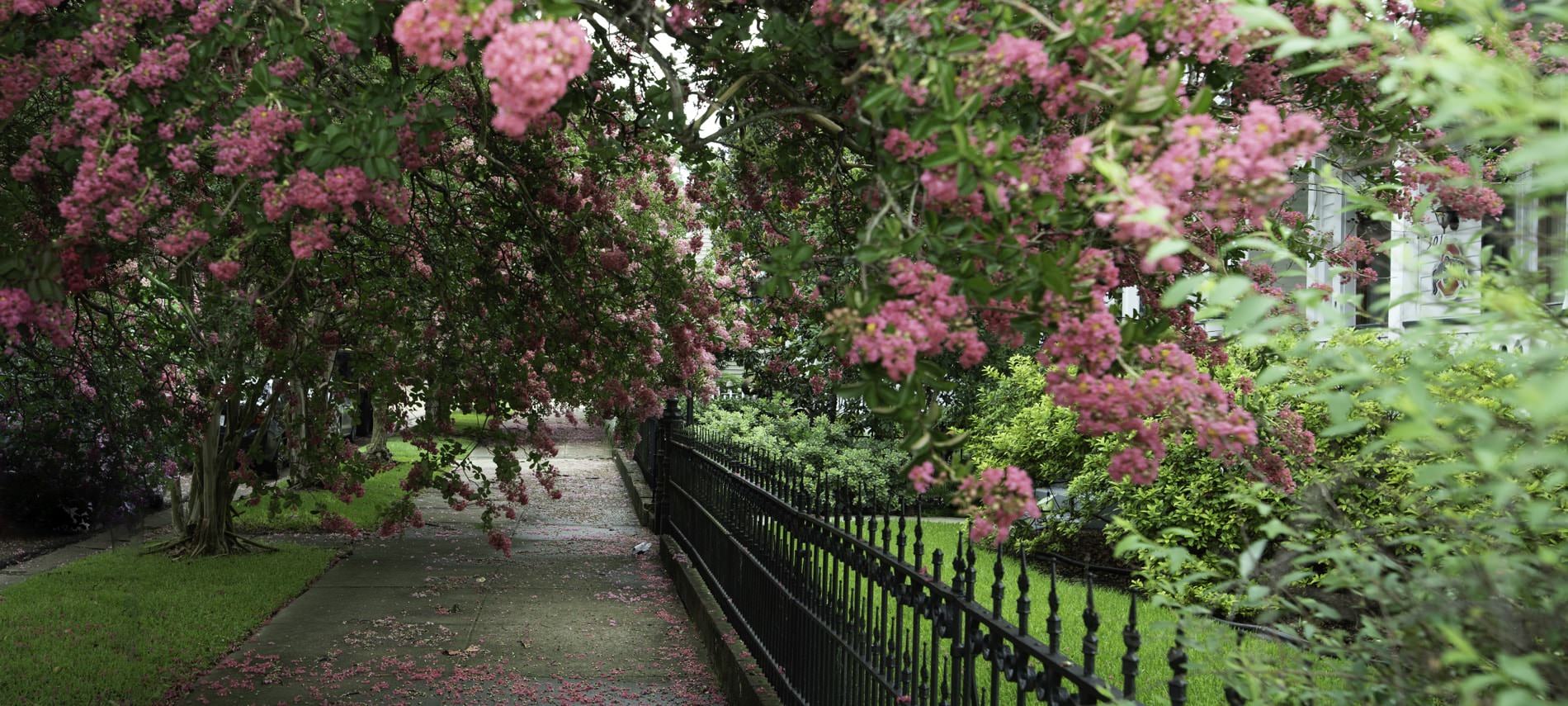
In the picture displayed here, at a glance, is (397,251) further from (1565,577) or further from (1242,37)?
(1565,577)

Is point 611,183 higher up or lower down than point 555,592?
higher up

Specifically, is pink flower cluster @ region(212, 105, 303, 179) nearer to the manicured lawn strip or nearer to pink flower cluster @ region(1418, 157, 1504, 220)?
pink flower cluster @ region(1418, 157, 1504, 220)

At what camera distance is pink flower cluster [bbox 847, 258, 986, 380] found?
2.26 meters

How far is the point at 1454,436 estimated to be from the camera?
1.99 metres

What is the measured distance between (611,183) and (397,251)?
1388mm

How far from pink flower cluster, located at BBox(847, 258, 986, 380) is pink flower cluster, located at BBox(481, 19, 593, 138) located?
2.41 feet

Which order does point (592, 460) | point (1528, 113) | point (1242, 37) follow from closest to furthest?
point (1528, 113) < point (1242, 37) < point (592, 460)

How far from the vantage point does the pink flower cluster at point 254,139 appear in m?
2.79

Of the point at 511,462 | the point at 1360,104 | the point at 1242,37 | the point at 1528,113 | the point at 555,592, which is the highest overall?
the point at 1360,104

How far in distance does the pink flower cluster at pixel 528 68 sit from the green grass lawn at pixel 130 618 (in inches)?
230

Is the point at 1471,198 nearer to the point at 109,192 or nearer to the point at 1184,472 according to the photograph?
the point at 109,192

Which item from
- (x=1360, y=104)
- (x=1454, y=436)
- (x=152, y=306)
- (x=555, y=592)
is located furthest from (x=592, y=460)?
(x=1454, y=436)

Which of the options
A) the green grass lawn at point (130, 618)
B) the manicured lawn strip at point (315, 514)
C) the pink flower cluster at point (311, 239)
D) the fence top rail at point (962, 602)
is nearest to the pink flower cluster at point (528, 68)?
the pink flower cluster at point (311, 239)

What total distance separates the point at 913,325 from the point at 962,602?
4.95 feet
